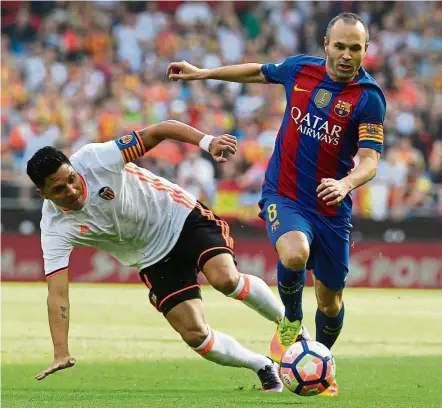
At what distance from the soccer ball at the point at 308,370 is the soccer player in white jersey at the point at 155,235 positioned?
2.59ft

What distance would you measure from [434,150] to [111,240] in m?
11.3

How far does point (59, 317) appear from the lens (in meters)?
7.06

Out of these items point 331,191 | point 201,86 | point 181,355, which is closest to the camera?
point 331,191

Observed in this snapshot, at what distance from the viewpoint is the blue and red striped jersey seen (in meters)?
7.60

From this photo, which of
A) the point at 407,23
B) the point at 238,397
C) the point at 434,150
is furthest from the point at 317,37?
the point at 238,397

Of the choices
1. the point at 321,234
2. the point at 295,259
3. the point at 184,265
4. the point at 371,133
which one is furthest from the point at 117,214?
the point at 371,133

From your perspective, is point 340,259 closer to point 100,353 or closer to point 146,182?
point 146,182

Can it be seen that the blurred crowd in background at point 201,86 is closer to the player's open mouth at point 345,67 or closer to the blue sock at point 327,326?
the blue sock at point 327,326

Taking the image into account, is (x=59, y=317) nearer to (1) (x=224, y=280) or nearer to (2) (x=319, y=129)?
(1) (x=224, y=280)

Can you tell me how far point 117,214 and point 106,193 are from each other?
0.18 m

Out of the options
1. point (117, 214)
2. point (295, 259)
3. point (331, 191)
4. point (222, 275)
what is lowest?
point (222, 275)

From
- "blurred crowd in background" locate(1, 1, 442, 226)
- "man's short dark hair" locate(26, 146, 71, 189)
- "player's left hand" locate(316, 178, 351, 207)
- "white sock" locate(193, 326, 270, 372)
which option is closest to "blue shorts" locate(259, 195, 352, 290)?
"white sock" locate(193, 326, 270, 372)

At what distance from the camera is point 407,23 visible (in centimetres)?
2120

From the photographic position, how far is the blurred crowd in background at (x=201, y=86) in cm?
1698
